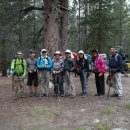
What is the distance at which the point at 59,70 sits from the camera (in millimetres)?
12625

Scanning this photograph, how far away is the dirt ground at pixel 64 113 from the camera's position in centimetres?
902

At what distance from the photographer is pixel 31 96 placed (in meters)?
13.1

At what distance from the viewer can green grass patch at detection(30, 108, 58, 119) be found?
10000 mm

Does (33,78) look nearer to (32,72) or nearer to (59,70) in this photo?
(32,72)

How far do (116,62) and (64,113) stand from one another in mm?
3325

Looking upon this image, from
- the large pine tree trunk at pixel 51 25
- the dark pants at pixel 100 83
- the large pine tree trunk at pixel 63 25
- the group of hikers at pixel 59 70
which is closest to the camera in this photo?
the group of hikers at pixel 59 70

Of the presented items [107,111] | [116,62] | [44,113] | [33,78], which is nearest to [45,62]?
[33,78]

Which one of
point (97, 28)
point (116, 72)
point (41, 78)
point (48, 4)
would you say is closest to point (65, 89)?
point (41, 78)

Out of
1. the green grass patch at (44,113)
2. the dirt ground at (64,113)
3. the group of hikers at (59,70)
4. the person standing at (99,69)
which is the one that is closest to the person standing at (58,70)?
the group of hikers at (59,70)

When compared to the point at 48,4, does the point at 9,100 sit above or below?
below

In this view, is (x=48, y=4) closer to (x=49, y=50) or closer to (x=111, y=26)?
(x=49, y=50)

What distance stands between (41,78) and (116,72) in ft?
9.38

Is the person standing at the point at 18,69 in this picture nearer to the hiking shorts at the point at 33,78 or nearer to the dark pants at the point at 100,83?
the hiking shorts at the point at 33,78

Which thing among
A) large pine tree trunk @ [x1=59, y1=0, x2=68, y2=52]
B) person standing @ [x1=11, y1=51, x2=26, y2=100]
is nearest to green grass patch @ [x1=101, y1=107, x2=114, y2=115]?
person standing @ [x1=11, y1=51, x2=26, y2=100]
